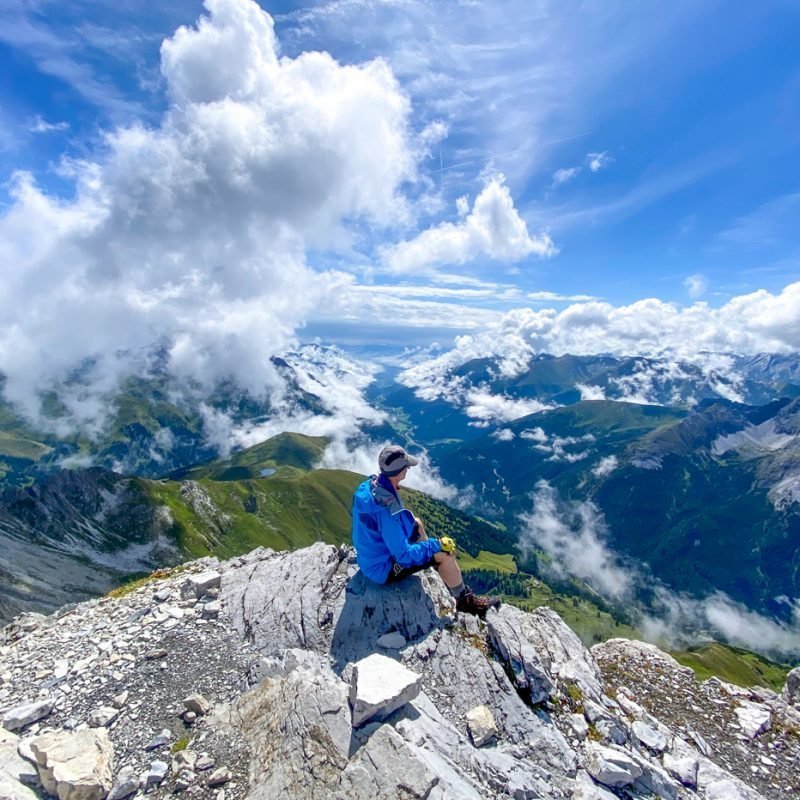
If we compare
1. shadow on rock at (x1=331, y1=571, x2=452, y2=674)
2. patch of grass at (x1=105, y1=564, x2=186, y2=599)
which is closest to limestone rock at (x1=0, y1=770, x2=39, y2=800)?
shadow on rock at (x1=331, y1=571, x2=452, y2=674)

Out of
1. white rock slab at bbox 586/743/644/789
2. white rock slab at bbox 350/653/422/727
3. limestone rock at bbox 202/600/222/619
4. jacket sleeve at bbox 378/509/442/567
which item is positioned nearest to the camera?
white rock slab at bbox 350/653/422/727

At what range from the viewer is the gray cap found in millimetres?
13656

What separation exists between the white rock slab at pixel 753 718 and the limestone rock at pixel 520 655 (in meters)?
7.69

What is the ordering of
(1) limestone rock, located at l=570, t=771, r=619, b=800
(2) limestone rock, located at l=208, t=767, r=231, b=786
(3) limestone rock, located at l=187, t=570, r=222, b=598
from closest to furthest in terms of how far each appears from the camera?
(2) limestone rock, located at l=208, t=767, r=231, b=786 < (1) limestone rock, located at l=570, t=771, r=619, b=800 < (3) limestone rock, located at l=187, t=570, r=222, b=598

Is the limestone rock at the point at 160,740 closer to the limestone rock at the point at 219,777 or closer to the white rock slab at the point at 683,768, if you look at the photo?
the limestone rock at the point at 219,777

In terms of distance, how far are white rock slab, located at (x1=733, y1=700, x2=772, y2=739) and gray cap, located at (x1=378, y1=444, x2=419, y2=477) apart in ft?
48.5

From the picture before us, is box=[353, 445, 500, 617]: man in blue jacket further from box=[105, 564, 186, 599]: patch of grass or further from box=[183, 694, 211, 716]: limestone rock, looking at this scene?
box=[105, 564, 186, 599]: patch of grass

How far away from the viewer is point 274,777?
877 centimetres

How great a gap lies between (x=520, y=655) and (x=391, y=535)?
5130mm

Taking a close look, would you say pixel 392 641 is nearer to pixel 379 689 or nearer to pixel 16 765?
pixel 379 689

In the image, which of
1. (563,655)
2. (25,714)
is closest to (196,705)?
(25,714)

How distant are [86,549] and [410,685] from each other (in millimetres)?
216396

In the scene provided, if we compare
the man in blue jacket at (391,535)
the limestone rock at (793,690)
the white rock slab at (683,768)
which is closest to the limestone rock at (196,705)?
the man in blue jacket at (391,535)

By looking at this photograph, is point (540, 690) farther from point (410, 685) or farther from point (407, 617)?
point (410, 685)
